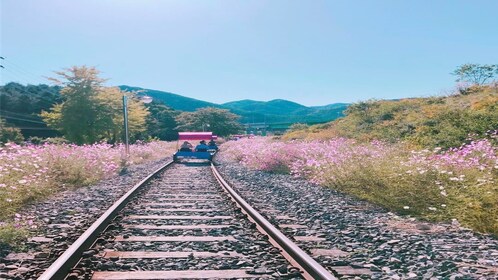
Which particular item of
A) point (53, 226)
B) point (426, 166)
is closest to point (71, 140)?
point (53, 226)

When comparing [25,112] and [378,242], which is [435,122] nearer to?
[378,242]

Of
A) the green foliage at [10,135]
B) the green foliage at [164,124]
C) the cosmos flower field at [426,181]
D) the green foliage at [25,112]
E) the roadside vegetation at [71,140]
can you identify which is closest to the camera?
the cosmos flower field at [426,181]

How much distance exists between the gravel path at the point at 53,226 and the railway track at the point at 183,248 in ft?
0.92

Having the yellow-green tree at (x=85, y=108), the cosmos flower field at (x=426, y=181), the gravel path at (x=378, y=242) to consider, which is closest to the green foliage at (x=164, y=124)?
the yellow-green tree at (x=85, y=108)

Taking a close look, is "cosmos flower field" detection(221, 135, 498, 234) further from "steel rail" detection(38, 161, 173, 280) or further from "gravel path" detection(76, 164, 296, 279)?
"steel rail" detection(38, 161, 173, 280)

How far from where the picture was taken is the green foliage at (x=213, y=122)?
8781cm

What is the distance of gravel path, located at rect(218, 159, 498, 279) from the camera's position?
4062mm

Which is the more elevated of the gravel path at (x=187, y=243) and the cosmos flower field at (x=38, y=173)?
the cosmos flower field at (x=38, y=173)

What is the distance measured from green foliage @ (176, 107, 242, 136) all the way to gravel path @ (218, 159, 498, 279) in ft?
256

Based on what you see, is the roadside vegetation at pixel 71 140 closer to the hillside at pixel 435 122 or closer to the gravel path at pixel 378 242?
the gravel path at pixel 378 242

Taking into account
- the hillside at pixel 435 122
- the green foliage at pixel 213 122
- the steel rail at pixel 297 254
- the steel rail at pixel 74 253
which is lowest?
the steel rail at pixel 297 254

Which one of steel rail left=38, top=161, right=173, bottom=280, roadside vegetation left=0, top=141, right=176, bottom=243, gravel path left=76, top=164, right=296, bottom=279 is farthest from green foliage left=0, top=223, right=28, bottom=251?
gravel path left=76, top=164, right=296, bottom=279

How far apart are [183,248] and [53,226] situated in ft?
7.97

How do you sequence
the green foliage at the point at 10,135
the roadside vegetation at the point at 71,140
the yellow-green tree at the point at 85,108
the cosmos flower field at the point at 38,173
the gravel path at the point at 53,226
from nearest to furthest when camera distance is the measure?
the gravel path at the point at 53,226 < the cosmos flower field at the point at 38,173 < the roadside vegetation at the point at 71,140 < the yellow-green tree at the point at 85,108 < the green foliage at the point at 10,135
